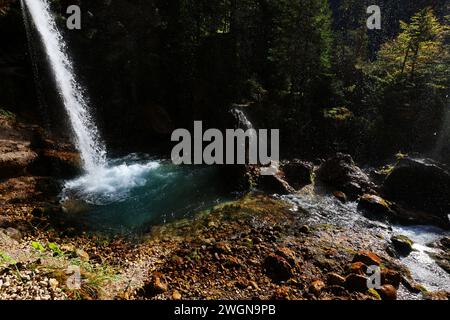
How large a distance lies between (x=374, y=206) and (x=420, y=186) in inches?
140

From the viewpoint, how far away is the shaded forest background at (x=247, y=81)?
21469mm

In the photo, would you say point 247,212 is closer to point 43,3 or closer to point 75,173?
point 75,173

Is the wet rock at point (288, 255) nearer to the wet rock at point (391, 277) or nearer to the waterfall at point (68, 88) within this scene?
the wet rock at point (391, 277)

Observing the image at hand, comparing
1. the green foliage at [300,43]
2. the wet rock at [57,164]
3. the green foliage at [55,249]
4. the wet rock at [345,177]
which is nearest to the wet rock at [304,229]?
the wet rock at [345,177]

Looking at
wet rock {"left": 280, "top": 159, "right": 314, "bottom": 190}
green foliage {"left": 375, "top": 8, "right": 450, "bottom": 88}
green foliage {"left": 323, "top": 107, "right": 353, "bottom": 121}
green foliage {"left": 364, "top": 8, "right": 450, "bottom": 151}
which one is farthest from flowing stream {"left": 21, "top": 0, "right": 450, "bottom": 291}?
green foliage {"left": 375, "top": 8, "right": 450, "bottom": 88}

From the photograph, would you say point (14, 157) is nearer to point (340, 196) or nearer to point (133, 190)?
point (133, 190)

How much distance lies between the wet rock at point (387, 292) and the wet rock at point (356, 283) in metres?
0.46

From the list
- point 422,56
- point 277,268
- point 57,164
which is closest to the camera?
point 277,268

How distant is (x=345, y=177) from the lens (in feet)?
54.5

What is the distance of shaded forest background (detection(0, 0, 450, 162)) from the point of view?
70.4 feet

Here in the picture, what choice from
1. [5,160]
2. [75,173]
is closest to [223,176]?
[75,173]

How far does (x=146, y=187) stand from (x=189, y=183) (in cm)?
231

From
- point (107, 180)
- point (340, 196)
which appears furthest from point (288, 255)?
point (107, 180)
